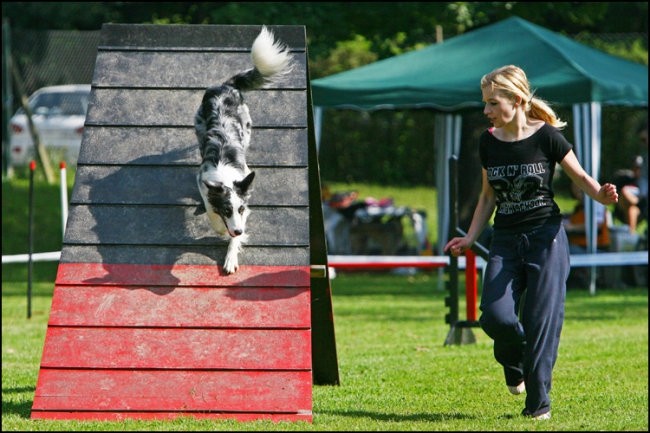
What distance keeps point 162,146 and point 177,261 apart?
2.75ft

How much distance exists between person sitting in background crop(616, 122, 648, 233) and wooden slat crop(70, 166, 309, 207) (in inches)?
340

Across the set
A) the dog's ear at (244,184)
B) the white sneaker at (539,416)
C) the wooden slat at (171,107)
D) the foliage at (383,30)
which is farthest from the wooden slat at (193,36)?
the foliage at (383,30)

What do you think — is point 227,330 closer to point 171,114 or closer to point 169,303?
point 169,303

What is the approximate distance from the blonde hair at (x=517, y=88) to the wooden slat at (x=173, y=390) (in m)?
1.55

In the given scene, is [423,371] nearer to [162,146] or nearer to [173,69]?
[162,146]

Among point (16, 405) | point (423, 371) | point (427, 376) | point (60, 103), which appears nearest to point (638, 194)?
point (423, 371)

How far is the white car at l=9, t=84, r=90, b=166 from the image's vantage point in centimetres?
1941

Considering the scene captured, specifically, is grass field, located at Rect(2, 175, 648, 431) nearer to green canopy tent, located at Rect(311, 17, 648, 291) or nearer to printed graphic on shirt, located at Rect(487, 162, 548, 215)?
printed graphic on shirt, located at Rect(487, 162, 548, 215)

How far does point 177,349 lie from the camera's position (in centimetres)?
523

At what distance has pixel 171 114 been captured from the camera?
20.6 feet

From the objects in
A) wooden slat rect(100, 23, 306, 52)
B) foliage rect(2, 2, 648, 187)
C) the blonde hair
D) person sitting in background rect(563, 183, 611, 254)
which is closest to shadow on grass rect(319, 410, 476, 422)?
the blonde hair

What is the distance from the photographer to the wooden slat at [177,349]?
5.18 m

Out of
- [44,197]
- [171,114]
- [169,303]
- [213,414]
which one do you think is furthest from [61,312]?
[44,197]

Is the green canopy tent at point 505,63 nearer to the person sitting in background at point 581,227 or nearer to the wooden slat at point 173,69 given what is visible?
the person sitting in background at point 581,227
